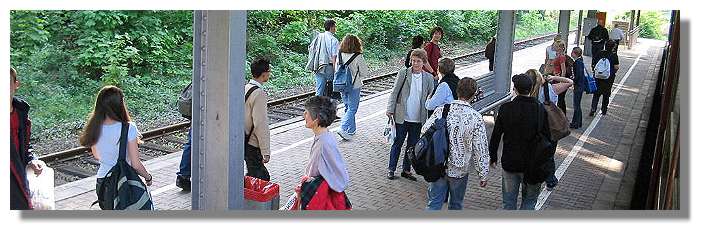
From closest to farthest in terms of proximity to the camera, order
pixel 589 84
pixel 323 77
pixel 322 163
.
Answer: pixel 322 163
pixel 323 77
pixel 589 84

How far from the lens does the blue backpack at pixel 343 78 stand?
955cm

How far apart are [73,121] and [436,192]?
240 inches

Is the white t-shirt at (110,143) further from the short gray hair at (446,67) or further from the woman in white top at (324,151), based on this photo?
the short gray hair at (446,67)

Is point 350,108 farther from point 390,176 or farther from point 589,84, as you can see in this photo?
point 589,84

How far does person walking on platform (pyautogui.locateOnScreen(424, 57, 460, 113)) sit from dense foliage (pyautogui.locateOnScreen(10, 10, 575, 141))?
16.6ft

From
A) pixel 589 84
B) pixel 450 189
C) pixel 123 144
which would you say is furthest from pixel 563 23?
pixel 123 144

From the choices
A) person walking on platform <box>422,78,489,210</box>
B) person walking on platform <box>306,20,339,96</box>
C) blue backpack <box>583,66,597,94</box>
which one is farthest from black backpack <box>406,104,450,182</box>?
blue backpack <box>583,66,597,94</box>

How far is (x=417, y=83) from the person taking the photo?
297 inches

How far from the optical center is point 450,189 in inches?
241

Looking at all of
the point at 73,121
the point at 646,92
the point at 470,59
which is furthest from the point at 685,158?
the point at 470,59

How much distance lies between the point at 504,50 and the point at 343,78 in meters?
2.71

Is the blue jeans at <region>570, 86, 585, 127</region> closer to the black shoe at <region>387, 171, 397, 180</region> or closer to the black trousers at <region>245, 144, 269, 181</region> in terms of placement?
the black shoe at <region>387, 171, 397, 180</region>

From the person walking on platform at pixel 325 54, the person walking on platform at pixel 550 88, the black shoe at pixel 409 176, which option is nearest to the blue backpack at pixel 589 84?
the person walking on platform at pixel 550 88

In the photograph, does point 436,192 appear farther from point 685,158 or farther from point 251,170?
point 685,158
